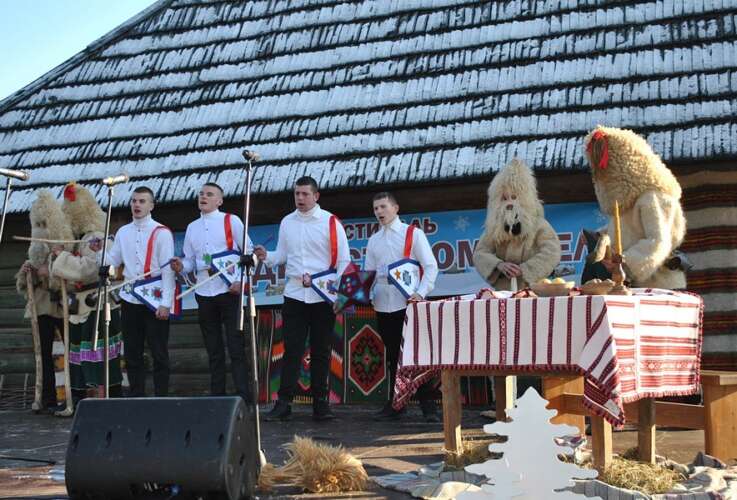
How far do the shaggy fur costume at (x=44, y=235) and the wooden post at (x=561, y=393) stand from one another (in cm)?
482

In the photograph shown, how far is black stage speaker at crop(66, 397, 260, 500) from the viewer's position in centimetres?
409

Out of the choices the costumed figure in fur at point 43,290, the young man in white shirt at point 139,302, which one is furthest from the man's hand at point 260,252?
the costumed figure in fur at point 43,290

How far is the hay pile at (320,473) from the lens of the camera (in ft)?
15.7

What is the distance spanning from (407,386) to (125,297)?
11.2 ft

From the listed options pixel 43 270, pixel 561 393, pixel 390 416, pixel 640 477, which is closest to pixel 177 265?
pixel 43 270

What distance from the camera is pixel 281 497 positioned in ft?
15.5

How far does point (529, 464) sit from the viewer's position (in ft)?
12.9

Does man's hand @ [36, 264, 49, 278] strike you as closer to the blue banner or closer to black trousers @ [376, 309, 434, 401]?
the blue banner

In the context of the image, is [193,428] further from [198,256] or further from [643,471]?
[198,256]

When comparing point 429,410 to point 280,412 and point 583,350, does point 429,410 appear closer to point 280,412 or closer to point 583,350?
→ point 280,412

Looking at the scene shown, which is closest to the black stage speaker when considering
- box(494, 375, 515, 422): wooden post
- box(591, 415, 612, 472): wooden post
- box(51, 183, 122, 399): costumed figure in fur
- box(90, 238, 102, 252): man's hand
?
box(591, 415, 612, 472): wooden post

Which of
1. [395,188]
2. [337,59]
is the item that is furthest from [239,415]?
[337,59]

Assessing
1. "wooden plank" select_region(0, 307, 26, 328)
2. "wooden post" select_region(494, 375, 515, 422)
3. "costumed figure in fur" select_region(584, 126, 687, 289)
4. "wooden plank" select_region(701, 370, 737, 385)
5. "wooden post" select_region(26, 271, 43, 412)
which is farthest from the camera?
"wooden plank" select_region(0, 307, 26, 328)

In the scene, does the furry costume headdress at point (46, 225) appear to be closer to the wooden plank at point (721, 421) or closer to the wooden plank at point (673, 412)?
the wooden plank at point (673, 412)
